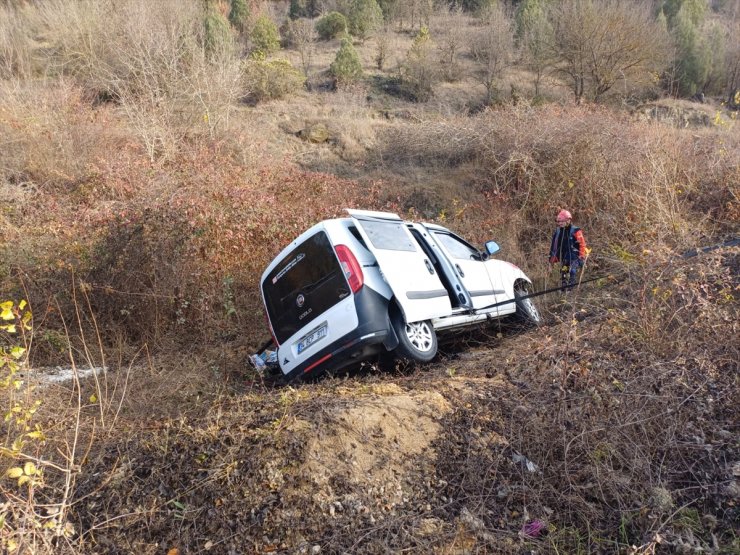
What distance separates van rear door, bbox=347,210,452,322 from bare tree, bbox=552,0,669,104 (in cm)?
1852

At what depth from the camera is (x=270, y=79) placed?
20.3 m

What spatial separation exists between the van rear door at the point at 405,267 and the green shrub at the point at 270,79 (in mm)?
16388

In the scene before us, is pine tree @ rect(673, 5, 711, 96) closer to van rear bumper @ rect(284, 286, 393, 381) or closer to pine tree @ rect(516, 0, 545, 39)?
pine tree @ rect(516, 0, 545, 39)

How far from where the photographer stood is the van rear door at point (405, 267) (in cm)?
491

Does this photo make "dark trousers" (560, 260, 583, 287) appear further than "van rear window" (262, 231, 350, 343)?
Yes

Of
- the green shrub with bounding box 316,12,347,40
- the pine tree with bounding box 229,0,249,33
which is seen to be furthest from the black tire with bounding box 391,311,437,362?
the green shrub with bounding box 316,12,347,40

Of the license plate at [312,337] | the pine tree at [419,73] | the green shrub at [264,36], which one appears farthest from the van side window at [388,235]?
the green shrub at [264,36]

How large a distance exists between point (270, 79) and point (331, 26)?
12.3 metres

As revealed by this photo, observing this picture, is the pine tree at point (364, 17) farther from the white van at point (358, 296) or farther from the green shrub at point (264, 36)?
the white van at point (358, 296)

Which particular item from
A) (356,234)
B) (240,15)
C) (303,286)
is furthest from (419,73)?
(303,286)

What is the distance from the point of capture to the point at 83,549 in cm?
276

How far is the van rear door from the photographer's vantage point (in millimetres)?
4906

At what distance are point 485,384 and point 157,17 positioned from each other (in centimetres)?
1844

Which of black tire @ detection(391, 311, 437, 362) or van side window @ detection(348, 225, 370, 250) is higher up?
van side window @ detection(348, 225, 370, 250)
